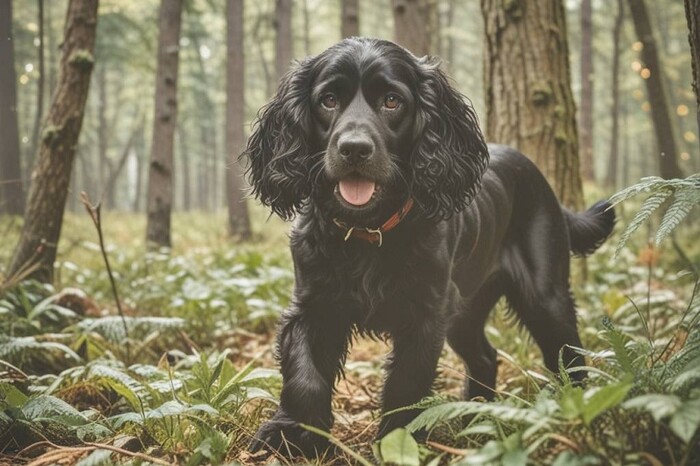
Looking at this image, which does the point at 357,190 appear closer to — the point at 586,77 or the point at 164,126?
the point at 164,126

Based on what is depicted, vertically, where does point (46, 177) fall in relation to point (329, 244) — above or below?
above

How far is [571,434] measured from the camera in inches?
70.3

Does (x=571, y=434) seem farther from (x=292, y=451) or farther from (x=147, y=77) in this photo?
(x=147, y=77)

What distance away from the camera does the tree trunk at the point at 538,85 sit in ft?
16.6

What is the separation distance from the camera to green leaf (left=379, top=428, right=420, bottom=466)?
75.1 inches

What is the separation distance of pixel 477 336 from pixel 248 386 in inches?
56.7

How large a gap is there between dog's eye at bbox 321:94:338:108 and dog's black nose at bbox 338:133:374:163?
321 mm

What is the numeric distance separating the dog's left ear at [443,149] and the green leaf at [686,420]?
1.50 meters

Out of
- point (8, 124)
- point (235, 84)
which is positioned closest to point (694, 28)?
point (8, 124)

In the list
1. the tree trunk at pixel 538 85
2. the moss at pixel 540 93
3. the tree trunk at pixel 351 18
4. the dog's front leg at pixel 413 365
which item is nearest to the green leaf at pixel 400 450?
the dog's front leg at pixel 413 365

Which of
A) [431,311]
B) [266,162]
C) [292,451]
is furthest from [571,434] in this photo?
[266,162]

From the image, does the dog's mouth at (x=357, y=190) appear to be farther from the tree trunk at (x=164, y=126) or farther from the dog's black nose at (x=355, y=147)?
the tree trunk at (x=164, y=126)

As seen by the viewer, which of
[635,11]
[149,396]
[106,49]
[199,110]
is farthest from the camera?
[199,110]

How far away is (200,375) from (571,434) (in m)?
1.78
